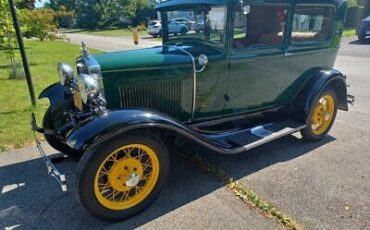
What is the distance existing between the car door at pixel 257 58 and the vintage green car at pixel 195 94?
0.04ft

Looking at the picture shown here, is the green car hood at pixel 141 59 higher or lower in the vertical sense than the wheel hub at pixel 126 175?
higher

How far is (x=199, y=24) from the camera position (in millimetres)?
3789

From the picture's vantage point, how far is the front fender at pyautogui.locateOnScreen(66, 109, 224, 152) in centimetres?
263

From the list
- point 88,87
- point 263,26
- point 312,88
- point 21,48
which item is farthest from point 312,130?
point 21,48

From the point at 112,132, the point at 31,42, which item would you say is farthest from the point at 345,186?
the point at 31,42

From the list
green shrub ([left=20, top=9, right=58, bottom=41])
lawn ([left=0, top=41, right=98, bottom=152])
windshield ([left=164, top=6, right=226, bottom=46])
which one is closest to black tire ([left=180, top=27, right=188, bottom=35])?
windshield ([left=164, top=6, right=226, bottom=46])

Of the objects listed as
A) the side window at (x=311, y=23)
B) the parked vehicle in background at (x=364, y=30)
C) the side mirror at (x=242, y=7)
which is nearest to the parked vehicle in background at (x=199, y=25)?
the side mirror at (x=242, y=7)

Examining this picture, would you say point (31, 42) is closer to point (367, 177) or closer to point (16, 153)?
point (16, 153)

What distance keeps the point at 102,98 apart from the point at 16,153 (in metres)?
2.10

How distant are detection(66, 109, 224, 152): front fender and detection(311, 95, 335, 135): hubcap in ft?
8.27

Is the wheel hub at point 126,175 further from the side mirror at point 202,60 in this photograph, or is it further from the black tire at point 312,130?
the black tire at point 312,130

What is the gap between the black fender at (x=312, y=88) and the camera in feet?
14.2

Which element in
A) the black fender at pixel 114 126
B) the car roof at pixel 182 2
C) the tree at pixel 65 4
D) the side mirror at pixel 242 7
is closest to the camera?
the black fender at pixel 114 126

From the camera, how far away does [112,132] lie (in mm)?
2654
